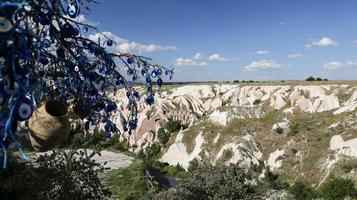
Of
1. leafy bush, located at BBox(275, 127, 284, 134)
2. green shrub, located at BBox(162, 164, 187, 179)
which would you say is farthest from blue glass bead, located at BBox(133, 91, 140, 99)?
leafy bush, located at BBox(275, 127, 284, 134)

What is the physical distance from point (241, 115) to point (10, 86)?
3201 inches

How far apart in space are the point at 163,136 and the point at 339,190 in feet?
151

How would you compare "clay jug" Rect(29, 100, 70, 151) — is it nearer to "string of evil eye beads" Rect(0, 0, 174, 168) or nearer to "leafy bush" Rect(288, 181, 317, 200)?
"string of evil eye beads" Rect(0, 0, 174, 168)

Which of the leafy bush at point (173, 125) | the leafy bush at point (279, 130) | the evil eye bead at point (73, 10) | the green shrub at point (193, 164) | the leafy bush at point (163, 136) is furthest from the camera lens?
the leafy bush at point (173, 125)

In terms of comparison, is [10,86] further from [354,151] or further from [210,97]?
[210,97]

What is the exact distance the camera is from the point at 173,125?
310ft

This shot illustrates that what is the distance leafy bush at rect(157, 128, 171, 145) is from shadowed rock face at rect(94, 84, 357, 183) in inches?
50.2

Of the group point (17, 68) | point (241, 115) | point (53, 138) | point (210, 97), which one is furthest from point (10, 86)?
point (210, 97)

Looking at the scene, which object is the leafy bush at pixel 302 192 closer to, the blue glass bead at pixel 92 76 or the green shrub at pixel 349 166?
the green shrub at pixel 349 166

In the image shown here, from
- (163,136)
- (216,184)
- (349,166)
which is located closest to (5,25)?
(216,184)

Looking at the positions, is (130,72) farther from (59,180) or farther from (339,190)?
(339,190)

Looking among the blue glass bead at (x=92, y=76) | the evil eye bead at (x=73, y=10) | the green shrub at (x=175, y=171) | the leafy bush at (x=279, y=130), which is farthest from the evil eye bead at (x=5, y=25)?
the leafy bush at (x=279, y=130)

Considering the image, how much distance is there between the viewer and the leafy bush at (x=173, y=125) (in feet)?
306

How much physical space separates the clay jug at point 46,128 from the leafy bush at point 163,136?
84.9 m
